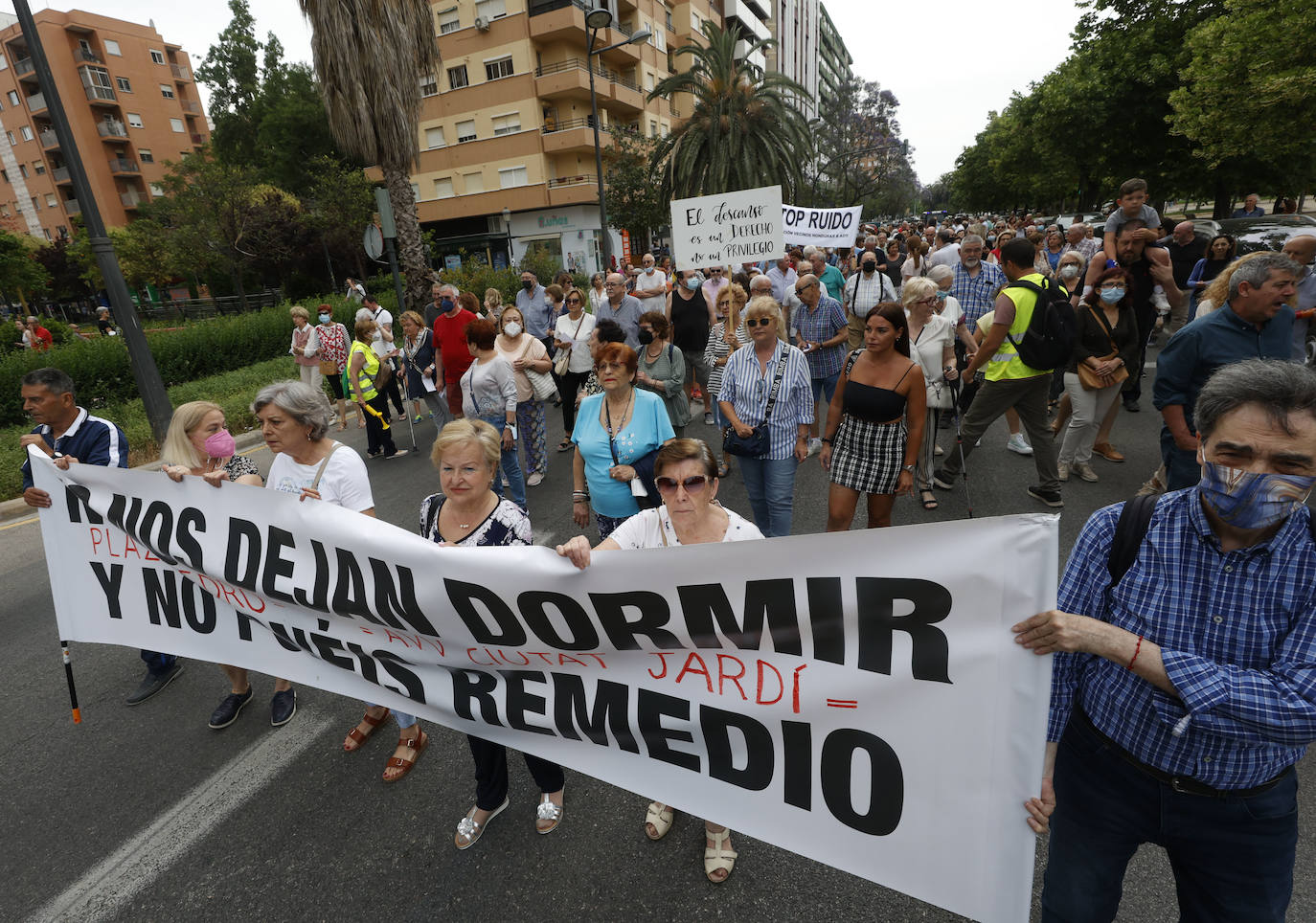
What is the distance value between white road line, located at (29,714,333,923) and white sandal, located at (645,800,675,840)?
186 centimetres

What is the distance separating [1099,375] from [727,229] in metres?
4.94

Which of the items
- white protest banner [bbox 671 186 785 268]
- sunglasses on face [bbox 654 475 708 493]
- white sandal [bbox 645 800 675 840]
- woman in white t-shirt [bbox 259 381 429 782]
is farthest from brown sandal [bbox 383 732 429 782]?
white protest banner [bbox 671 186 785 268]

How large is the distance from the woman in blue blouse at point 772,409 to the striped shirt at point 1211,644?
8.20ft

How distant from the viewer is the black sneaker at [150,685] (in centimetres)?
369

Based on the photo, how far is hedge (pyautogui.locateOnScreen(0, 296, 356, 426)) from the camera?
11.0 metres

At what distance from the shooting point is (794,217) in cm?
1125

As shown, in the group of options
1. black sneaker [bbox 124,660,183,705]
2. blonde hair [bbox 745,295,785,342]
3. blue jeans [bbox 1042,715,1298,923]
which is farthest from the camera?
blonde hair [bbox 745,295,785,342]

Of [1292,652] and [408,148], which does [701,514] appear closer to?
[1292,652]

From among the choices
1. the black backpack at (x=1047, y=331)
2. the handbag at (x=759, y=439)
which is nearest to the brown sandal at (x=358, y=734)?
the handbag at (x=759, y=439)

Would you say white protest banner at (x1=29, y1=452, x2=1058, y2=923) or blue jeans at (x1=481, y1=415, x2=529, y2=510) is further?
blue jeans at (x1=481, y1=415, x2=529, y2=510)

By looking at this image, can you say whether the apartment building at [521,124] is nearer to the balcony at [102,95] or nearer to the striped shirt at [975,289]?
the striped shirt at [975,289]

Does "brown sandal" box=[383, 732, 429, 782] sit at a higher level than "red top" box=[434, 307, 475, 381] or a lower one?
lower

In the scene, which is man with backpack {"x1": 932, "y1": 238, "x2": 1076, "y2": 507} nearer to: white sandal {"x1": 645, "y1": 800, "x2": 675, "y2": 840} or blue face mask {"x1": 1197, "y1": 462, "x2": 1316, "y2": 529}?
blue face mask {"x1": 1197, "y1": 462, "x2": 1316, "y2": 529}

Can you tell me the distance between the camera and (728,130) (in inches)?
1054
